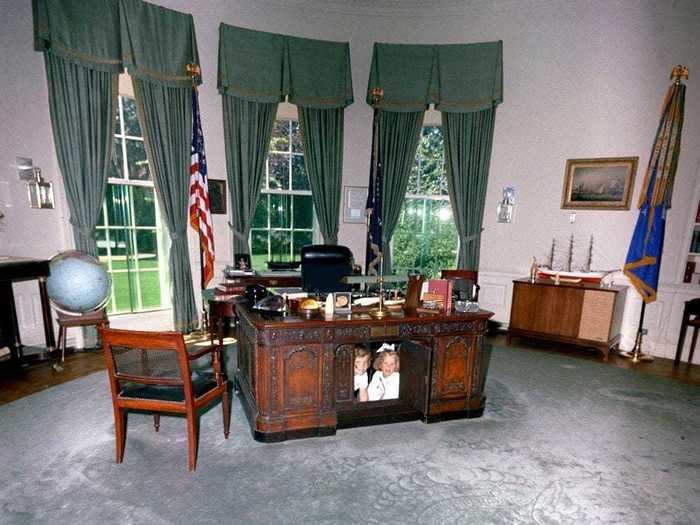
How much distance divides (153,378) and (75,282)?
2.26 metres

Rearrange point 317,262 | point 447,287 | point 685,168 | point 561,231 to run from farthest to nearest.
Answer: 1. point 561,231
2. point 685,168
3. point 317,262
4. point 447,287

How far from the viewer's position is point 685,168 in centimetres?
444

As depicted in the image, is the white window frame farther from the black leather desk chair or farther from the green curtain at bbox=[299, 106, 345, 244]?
the black leather desk chair

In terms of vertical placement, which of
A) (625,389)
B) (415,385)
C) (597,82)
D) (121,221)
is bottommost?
(625,389)

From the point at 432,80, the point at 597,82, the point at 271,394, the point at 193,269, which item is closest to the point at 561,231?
the point at 597,82

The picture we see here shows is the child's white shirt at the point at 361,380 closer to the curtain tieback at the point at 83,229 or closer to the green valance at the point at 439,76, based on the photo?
the curtain tieback at the point at 83,229

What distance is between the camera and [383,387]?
3035 mm

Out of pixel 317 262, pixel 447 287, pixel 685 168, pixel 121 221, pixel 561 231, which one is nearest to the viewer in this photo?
pixel 447 287

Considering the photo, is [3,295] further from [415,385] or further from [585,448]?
[585,448]

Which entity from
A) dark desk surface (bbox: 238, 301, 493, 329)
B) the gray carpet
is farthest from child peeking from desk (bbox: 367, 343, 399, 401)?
dark desk surface (bbox: 238, 301, 493, 329)

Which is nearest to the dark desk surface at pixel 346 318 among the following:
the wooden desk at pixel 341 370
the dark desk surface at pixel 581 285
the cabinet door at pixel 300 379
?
the wooden desk at pixel 341 370

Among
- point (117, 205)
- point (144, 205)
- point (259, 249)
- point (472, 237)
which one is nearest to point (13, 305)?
point (117, 205)

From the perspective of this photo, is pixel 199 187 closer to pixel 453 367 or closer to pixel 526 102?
pixel 453 367

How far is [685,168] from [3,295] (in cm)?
754
